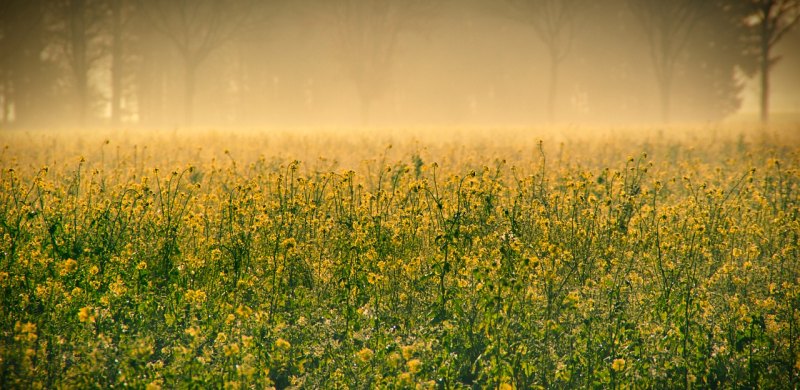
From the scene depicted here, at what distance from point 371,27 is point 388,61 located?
2.22m

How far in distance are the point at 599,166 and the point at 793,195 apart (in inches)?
163

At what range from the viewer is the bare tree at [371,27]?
33812 millimetres

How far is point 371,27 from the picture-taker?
34.2 metres

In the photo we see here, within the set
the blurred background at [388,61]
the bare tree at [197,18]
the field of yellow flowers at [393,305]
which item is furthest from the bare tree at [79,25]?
the field of yellow flowers at [393,305]

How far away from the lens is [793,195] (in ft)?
27.4

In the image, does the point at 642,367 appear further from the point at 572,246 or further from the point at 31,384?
the point at 31,384

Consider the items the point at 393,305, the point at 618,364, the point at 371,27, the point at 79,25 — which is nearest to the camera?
the point at 618,364

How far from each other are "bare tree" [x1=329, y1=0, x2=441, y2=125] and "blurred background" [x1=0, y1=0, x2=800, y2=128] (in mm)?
83

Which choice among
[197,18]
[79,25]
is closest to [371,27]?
[197,18]

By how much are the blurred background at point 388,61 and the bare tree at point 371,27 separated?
0.27ft

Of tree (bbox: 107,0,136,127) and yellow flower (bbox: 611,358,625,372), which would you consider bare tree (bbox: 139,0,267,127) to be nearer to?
tree (bbox: 107,0,136,127)

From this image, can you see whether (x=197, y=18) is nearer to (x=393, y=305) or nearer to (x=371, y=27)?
(x=371, y=27)

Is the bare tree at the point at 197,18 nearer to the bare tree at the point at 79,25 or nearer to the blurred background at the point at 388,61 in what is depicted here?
the blurred background at the point at 388,61

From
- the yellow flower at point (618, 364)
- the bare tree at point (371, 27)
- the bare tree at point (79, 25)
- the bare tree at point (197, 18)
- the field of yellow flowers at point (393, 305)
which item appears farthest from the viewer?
the bare tree at point (371, 27)
